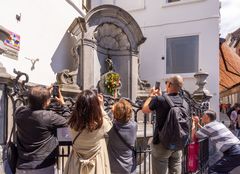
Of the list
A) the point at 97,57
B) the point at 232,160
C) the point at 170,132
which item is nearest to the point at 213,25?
the point at 97,57

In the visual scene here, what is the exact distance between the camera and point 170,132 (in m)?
3.19

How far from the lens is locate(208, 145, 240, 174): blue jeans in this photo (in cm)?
409

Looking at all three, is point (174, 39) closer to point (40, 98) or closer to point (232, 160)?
point (232, 160)

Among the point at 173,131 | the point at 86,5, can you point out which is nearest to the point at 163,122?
the point at 173,131

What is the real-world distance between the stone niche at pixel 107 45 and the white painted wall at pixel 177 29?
1922 millimetres

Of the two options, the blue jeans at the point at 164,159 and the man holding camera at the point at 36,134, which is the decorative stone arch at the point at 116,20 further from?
the man holding camera at the point at 36,134

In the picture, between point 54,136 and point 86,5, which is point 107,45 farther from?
point 54,136

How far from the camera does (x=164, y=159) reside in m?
3.41

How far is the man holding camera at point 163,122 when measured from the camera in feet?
10.8

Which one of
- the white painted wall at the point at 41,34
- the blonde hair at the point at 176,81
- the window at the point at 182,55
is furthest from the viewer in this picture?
the window at the point at 182,55

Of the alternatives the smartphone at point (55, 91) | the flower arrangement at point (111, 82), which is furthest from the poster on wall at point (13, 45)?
the flower arrangement at point (111, 82)

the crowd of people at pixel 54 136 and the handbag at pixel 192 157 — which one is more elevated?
the crowd of people at pixel 54 136

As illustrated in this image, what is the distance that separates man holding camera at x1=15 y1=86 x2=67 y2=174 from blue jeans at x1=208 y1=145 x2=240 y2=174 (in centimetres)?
272

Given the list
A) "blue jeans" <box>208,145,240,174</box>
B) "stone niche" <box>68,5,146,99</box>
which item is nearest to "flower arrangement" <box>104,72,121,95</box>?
"stone niche" <box>68,5,146,99</box>
